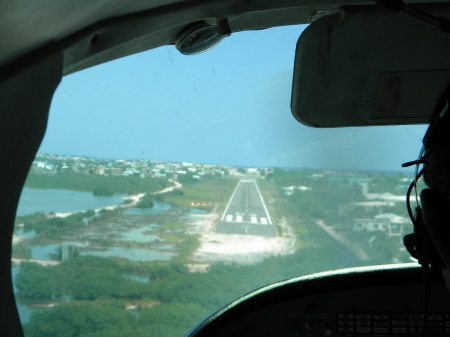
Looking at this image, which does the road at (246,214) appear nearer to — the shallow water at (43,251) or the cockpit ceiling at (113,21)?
the shallow water at (43,251)

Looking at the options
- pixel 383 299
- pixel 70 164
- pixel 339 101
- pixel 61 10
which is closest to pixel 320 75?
pixel 339 101

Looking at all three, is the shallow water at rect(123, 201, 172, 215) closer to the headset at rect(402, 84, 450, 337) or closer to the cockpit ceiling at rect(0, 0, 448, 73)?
the cockpit ceiling at rect(0, 0, 448, 73)

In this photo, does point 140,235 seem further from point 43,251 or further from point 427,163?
point 427,163

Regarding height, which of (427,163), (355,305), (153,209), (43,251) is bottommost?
(355,305)

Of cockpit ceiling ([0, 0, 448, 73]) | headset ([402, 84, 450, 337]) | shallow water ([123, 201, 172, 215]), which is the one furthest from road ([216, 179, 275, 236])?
headset ([402, 84, 450, 337])

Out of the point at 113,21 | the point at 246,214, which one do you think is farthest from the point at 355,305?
the point at 113,21

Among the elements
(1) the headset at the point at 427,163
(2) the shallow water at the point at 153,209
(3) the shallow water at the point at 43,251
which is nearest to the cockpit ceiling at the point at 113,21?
(1) the headset at the point at 427,163
